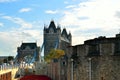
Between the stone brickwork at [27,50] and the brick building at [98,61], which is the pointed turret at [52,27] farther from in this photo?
the brick building at [98,61]

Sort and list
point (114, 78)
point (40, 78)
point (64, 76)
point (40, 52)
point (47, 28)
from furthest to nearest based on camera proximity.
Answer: point (47, 28) → point (40, 52) → point (40, 78) → point (64, 76) → point (114, 78)

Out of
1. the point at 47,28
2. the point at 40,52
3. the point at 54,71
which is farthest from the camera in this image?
the point at 47,28

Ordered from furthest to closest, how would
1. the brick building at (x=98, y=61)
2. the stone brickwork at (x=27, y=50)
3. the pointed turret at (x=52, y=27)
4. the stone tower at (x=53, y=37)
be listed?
1. the pointed turret at (x=52, y=27)
2. the stone tower at (x=53, y=37)
3. the stone brickwork at (x=27, y=50)
4. the brick building at (x=98, y=61)

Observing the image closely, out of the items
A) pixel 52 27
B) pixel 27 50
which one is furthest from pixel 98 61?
pixel 52 27

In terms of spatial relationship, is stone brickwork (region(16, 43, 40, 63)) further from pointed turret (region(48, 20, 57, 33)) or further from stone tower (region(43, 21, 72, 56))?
pointed turret (region(48, 20, 57, 33))

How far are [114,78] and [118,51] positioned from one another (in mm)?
1677

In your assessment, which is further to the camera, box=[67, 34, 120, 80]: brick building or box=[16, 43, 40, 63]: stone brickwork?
box=[16, 43, 40, 63]: stone brickwork

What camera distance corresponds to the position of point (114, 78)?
22234 millimetres

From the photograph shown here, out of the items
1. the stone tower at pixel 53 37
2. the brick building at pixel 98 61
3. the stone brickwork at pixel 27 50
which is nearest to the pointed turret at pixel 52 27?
the stone tower at pixel 53 37

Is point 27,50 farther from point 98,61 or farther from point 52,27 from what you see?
point 98,61

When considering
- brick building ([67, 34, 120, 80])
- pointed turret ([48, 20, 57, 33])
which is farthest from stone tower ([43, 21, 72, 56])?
brick building ([67, 34, 120, 80])

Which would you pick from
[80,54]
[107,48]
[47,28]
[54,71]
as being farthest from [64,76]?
[47,28]

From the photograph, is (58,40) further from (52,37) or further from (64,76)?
(64,76)

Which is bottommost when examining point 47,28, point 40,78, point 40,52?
point 40,78
